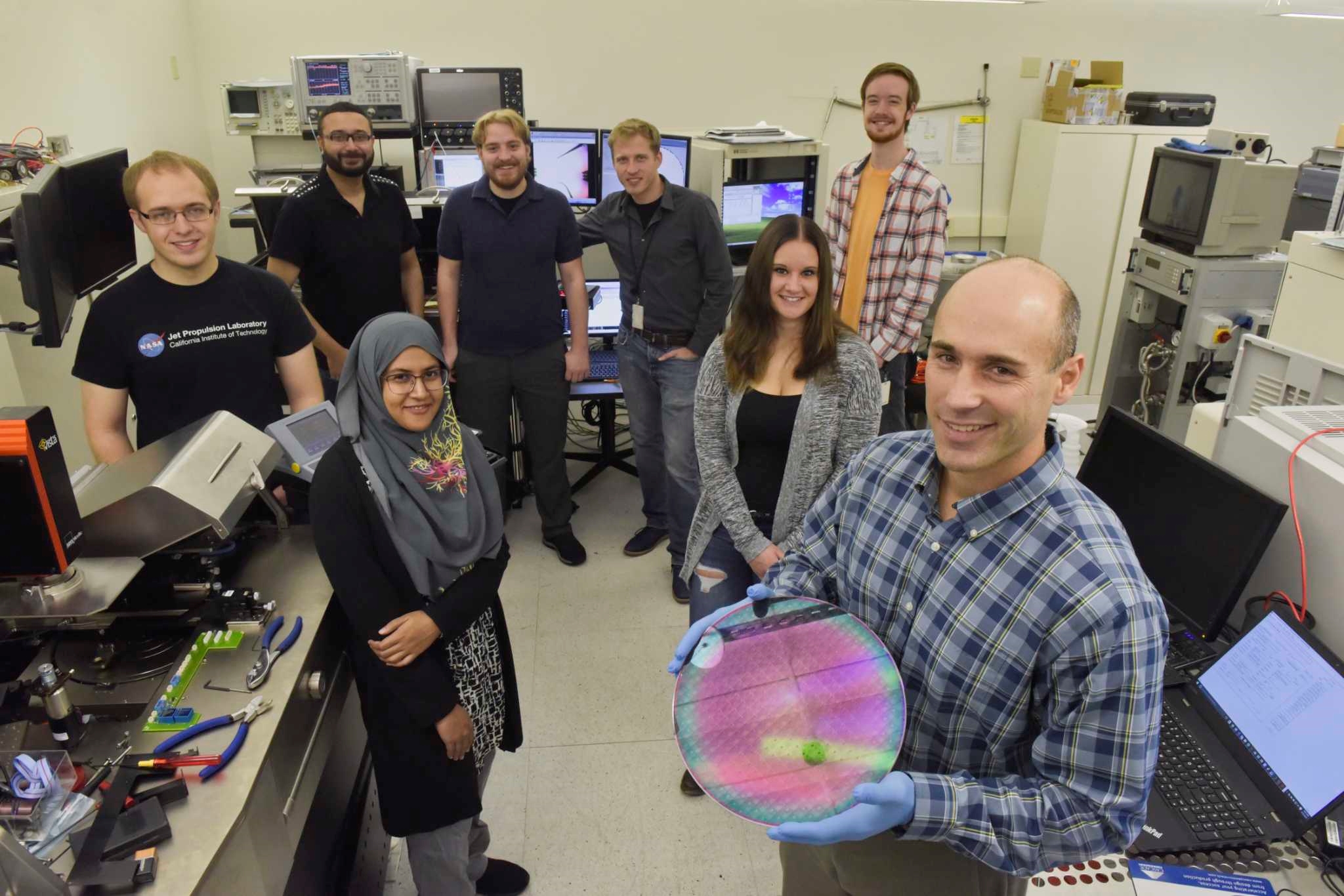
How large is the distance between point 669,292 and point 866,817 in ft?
7.71

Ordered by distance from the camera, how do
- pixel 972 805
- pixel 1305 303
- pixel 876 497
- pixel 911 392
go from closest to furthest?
1. pixel 972 805
2. pixel 876 497
3. pixel 1305 303
4. pixel 911 392

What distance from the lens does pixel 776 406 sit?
197 cm

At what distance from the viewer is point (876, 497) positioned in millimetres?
1193

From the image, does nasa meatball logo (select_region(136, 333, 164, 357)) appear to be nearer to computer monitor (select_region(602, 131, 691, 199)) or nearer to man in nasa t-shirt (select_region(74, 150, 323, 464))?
man in nasa t-shirt (select_region(74, 150, 323, 464))

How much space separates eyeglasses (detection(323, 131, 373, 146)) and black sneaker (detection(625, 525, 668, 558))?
1.79m

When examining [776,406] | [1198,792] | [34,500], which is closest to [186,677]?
[34,500]

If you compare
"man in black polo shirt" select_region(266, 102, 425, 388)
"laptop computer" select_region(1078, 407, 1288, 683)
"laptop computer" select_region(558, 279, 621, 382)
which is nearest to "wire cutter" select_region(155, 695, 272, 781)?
"laptop computer" select_region(1078, 407, 1288, 683)

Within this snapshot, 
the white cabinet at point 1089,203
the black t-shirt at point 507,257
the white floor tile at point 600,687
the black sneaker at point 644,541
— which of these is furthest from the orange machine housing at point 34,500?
the white cabinet at point 1089,203

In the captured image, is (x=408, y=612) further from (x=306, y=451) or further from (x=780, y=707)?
(x=780, y=707)

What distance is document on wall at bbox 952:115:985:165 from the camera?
192 inches

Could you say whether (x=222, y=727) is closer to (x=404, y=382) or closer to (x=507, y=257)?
(x=404, y=382)

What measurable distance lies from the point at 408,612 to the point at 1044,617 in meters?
1.05

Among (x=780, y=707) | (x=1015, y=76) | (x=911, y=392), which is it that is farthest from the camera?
(x=1015, y=76)

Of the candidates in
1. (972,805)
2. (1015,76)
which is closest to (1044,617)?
(972,805)
